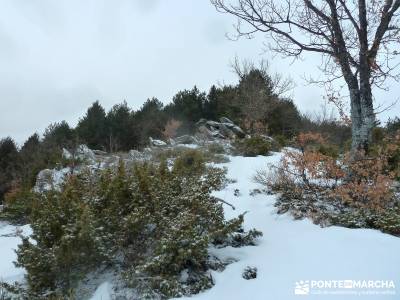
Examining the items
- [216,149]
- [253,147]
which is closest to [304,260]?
[253,147]

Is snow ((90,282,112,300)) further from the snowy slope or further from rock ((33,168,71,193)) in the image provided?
rock ((33,168,71,193))

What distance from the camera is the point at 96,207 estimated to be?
13.3ft

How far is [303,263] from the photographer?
325 centimetres

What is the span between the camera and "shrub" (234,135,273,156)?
9867mm

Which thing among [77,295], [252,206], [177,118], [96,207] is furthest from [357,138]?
[177,118]

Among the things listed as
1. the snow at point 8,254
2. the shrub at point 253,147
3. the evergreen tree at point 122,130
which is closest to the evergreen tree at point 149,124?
the evergreen tree at point 122,130

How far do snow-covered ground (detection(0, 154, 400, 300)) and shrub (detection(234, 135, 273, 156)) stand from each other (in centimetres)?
542

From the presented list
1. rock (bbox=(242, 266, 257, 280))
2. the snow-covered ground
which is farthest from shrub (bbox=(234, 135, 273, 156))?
rock (bbox=(242, 266, 257, 280))

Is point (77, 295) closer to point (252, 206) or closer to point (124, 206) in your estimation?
point (124, 206)

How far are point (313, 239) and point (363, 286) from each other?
3.14 ft

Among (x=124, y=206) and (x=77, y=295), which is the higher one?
(x=124, y=206)

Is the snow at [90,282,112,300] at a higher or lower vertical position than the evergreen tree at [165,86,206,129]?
lower

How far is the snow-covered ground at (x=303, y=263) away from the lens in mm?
2869

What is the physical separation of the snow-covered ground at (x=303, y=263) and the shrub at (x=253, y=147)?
542 centimetres
